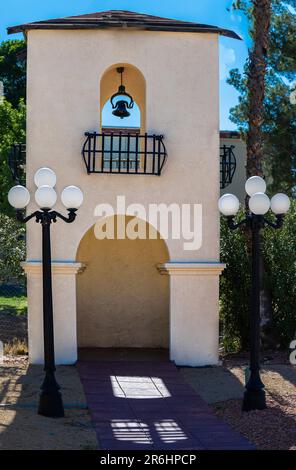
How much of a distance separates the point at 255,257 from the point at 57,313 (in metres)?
4.36

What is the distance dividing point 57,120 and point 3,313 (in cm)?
1084

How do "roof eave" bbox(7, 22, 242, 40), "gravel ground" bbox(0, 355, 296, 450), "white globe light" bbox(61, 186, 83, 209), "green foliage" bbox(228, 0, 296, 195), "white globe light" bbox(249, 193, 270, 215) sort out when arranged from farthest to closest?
"green foliage" bbox(228, 0, 296, 195) < "roof eave" bbox(7, 22, 242, 40) < "white globe light" bbox(249, 193, 270, 215) < "white globe light" bbox(61, 186, 83, 209) < "gravel ground" bbox(0, 355, 296, 450)

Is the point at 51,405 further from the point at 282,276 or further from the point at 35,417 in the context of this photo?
the point at 282,276

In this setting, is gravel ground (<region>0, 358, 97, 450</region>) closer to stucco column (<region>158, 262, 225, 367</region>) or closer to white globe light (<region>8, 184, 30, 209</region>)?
stucco column (<region>158, 262, 225, 367</region>)

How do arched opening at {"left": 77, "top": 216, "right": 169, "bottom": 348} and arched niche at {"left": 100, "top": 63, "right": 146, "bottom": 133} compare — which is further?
arched opening at {"left": 77, "top": 216, "right": 169, "bottom": 348}

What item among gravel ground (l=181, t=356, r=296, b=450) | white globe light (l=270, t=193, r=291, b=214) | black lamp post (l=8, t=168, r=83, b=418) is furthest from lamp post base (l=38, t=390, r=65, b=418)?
white globe light (l=270, t=193, r=291, b=214)

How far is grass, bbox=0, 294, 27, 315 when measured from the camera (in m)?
22.2

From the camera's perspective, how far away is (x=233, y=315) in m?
14.5

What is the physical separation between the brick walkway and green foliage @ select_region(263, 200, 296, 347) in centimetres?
302

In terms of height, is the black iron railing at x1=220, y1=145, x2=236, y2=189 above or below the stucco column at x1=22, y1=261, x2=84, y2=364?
above

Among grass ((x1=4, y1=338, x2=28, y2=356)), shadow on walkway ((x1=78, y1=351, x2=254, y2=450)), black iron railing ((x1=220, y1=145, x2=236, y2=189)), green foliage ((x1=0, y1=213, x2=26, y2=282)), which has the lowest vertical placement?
grass ((x1=4, y1=338, x2=28, y2=356))

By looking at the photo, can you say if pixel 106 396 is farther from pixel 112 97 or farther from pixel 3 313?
pixel 3 313

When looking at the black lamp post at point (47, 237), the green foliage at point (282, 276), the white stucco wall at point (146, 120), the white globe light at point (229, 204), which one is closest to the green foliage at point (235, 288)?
the green foliage at point (282, 276)

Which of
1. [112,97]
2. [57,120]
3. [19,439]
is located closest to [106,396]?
[19,439]
